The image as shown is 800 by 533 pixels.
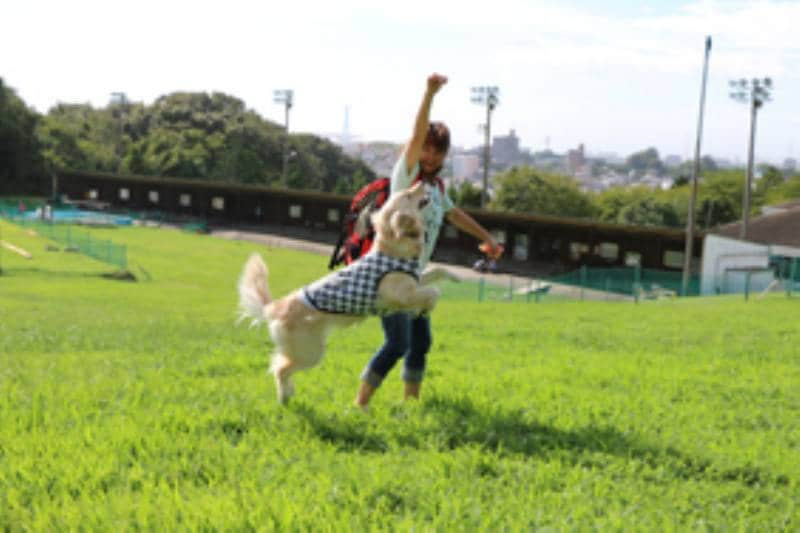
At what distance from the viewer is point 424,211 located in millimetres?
4441

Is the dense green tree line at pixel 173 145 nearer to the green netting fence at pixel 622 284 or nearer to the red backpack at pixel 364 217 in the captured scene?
the green netting fence at pixel 622 284

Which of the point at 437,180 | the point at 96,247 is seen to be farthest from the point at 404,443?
the point at 96,247

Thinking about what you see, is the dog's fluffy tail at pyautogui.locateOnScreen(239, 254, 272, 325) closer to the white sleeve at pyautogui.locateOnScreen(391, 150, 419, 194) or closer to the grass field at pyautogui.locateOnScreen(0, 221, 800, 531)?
the grass field at pyautogui.locateOnScreen(0, 221, 800, 531)

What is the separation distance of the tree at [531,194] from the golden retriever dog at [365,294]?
248 feet

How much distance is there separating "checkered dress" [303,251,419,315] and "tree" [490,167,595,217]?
7554cm

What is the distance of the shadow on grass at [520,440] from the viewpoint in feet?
12.3

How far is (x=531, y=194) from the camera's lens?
79625mm

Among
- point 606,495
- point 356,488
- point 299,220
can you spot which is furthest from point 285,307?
point 299,220

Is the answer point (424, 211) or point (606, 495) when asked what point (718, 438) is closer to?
point (606, 495)

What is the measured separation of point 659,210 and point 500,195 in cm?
1625

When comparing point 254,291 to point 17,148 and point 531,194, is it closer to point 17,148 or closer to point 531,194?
point 531,194

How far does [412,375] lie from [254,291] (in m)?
1.10

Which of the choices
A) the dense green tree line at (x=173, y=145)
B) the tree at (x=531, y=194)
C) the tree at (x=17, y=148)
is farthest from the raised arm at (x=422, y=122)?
the tree at (x=17, y=148)

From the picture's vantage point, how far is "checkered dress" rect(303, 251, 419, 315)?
425 cm
